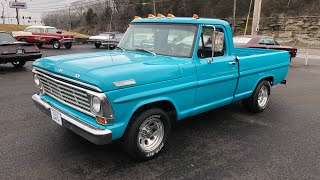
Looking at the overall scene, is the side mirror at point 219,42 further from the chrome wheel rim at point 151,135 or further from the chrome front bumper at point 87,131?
the chrome front bumper at point 87,131

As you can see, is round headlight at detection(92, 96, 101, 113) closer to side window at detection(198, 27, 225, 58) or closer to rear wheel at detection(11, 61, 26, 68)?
side window at detection(198, 27, 225, 58)

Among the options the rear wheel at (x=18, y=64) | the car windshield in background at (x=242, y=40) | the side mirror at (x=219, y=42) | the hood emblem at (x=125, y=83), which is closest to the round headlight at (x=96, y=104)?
the hood emblem at (x=125, y=83)

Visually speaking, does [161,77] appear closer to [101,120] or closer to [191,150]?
[101,120]

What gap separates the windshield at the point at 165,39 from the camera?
4.48 meters

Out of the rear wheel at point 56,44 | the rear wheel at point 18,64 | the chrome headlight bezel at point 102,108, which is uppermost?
the chrome headlight bezel at point 102,108

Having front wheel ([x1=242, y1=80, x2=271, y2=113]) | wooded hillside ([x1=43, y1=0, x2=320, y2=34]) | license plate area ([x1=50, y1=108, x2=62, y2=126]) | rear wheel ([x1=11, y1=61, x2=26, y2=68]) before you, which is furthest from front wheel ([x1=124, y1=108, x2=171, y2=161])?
wooded hillside ([x1=43, y1=0, x2=320, y2=34])

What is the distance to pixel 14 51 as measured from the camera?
36.5ft

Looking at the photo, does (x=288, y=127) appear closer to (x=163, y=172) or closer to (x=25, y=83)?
(x=163, y=172)

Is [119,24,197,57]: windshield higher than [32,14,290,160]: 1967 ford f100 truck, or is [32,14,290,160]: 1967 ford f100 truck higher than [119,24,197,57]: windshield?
[119,24,197,57]: windshield

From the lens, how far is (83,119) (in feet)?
11.6

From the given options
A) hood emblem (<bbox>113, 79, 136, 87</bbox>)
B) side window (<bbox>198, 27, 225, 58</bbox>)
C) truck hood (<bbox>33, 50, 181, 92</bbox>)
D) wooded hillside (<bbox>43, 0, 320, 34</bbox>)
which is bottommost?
hood emblem (<bbox>113, 79, 136, 87</bbox>)

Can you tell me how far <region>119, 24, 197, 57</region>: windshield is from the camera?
4.48 metres

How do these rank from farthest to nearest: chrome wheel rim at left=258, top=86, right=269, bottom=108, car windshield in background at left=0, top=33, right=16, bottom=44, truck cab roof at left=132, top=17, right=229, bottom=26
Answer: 1. car windshield in background at left=0, top=33, right=16, bottom=44
2. chrome wheel rim at left=258, top=86, right=269, bottom=108
3. truck cab roof at left=132, top=17, right=229, bottom=26

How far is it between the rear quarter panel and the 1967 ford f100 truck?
35 mm
